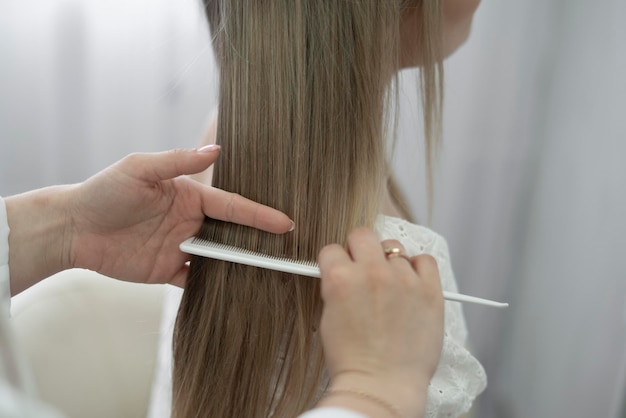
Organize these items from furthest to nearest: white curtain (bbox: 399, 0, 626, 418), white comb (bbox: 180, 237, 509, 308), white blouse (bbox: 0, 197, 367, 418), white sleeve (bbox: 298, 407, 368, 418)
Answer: white curtain (bbox: 399, 0, 626, 418)
white comb (bbox: 180, 237, 509, 308)
white sleeve (bbox: 298, 407, 368, 418)
white blouse (bbox: 0, 197, 367, 418)

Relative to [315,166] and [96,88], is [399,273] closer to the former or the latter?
[315,166]

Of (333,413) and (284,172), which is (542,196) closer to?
(284,172)

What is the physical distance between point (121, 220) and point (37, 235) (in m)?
0.11

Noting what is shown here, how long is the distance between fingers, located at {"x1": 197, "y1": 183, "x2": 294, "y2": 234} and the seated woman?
16 millimetres

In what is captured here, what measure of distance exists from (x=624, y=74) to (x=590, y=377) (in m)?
0.62

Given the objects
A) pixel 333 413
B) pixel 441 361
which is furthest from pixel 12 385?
pixel 441 361

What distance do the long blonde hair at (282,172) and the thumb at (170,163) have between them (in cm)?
3

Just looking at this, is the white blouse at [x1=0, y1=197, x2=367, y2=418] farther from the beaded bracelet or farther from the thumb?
the thumb

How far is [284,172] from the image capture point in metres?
0.56

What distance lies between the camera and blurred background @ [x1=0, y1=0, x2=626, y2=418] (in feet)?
3.40

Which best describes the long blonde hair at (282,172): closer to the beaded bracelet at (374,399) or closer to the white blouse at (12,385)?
the beaded bracelet at (374,399)

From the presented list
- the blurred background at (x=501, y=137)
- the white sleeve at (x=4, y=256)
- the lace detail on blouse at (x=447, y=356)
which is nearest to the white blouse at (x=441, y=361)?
the lace detail on blouse at (x=447, y=356)

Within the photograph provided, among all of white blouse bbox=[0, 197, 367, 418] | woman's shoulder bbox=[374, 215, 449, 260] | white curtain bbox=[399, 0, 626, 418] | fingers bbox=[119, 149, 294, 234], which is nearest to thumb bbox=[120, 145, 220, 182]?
fingers bbox=[119, 149, 294, 234]

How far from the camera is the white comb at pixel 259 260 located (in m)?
0.48
